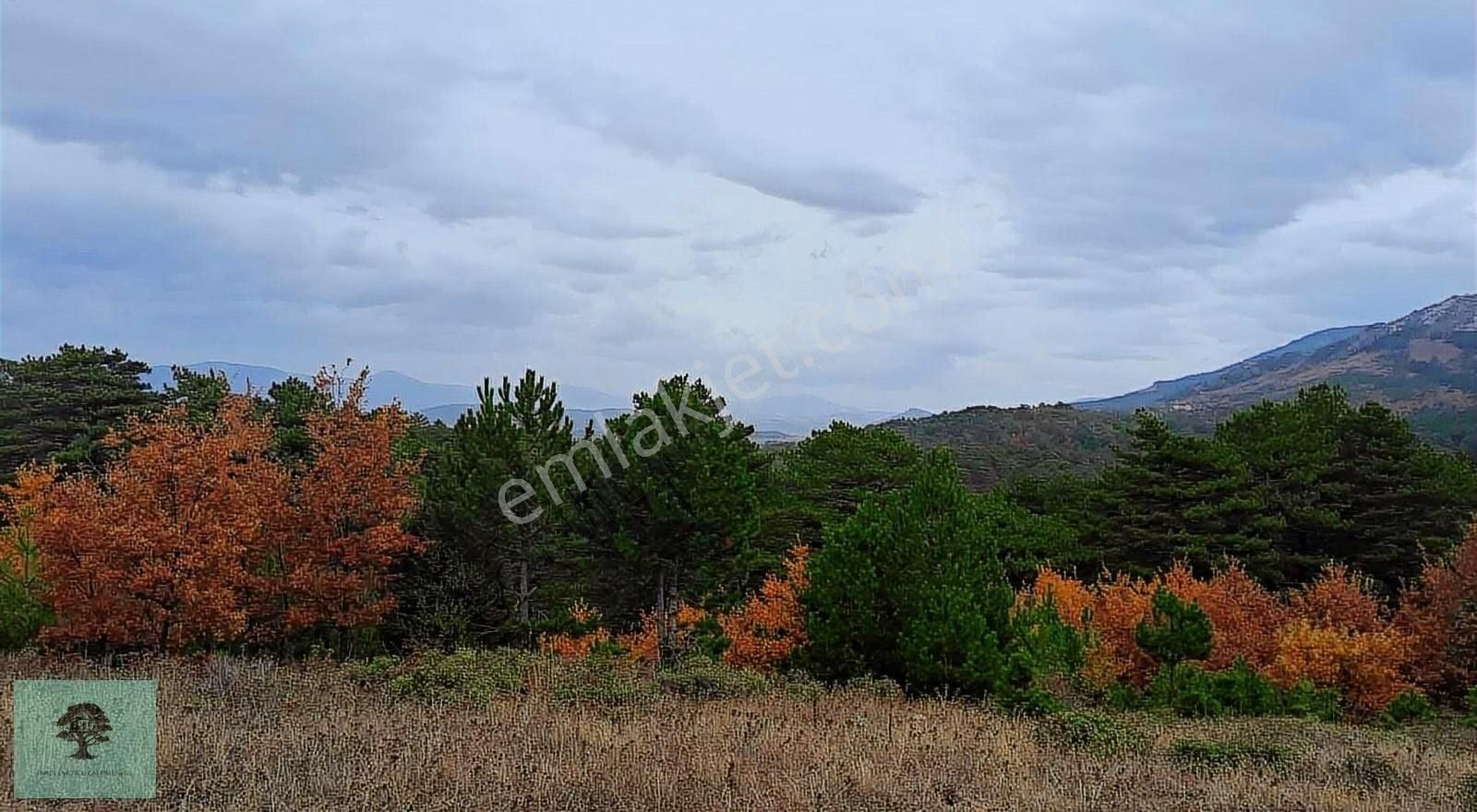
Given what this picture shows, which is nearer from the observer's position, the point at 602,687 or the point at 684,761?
the point at 684,761

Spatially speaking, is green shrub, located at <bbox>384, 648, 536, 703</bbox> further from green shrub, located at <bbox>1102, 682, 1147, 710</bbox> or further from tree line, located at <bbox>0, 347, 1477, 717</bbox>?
green shrub, located at <bbox>1102, 682, 1147, 710</bbox>

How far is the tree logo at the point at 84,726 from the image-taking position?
7.18 metres

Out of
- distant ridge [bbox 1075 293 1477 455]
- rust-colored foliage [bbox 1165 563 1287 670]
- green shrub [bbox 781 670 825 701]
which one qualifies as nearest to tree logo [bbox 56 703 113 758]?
green shrub [bbox 781 670 825 701]

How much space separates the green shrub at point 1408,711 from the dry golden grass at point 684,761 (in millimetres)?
7130

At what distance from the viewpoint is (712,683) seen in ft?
40.1

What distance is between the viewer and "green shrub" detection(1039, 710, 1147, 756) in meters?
9.40

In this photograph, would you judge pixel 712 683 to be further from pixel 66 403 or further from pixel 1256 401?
pixel 1256 401

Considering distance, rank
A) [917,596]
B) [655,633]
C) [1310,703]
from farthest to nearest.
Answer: [655,633] < [1310,703] < [917,596]

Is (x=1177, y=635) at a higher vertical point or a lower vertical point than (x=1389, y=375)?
lower

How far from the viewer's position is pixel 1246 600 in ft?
81.8

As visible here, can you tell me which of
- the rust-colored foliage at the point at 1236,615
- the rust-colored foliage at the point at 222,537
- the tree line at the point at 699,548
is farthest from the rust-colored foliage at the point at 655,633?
the rust-colored foliage at the point at 1236,615

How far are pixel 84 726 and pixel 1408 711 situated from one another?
18.7 m

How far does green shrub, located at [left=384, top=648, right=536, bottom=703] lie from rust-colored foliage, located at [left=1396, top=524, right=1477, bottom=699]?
64.9 ft

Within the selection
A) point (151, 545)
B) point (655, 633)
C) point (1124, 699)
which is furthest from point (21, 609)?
point (1124, 699)
